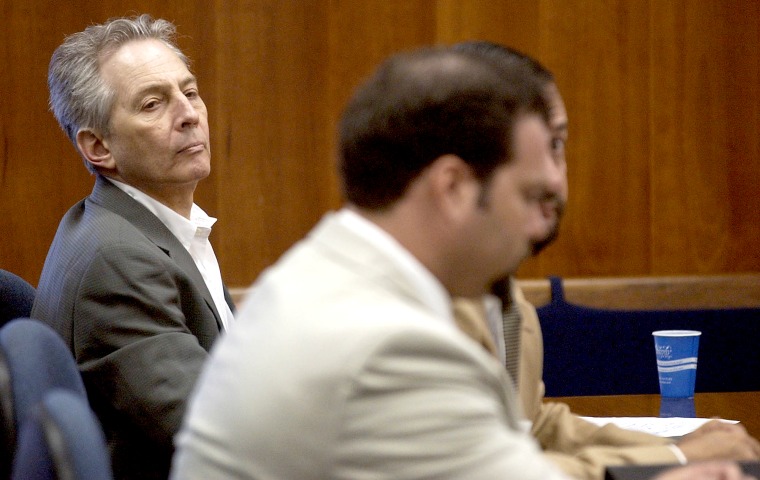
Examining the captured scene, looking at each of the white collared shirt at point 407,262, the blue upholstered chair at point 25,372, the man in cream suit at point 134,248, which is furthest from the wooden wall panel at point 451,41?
the white collared shirt at point 407,262

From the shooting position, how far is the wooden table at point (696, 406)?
220 cm

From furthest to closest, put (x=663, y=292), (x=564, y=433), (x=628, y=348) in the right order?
(x=663, y=292), (x=628, y=348), (x=564, y=433)

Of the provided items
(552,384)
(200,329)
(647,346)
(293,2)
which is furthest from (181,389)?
(293,2)

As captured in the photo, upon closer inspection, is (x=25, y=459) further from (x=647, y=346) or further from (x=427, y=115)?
(x=647, y=346)

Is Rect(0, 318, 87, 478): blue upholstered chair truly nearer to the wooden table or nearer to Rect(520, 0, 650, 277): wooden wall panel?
the wooden table

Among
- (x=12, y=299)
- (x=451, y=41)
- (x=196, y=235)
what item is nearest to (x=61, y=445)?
(x=12, y=299)

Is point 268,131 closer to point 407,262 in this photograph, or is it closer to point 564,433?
point 564,433

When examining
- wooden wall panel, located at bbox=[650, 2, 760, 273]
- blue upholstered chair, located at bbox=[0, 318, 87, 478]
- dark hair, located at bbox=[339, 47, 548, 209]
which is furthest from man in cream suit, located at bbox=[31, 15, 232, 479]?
wooden wall panel, located at bbox=[650, 2, 760, 273]

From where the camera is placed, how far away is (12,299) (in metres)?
2.36

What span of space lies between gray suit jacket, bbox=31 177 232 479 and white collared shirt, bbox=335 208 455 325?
0.97 m

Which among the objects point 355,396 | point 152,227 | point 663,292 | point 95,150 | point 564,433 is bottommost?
point 663,292

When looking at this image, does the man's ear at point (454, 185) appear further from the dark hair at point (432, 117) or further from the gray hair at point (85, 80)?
the gray hair at point (85, 80)

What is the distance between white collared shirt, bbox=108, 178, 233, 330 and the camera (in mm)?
2436

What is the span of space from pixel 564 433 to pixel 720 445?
0.35 meters
